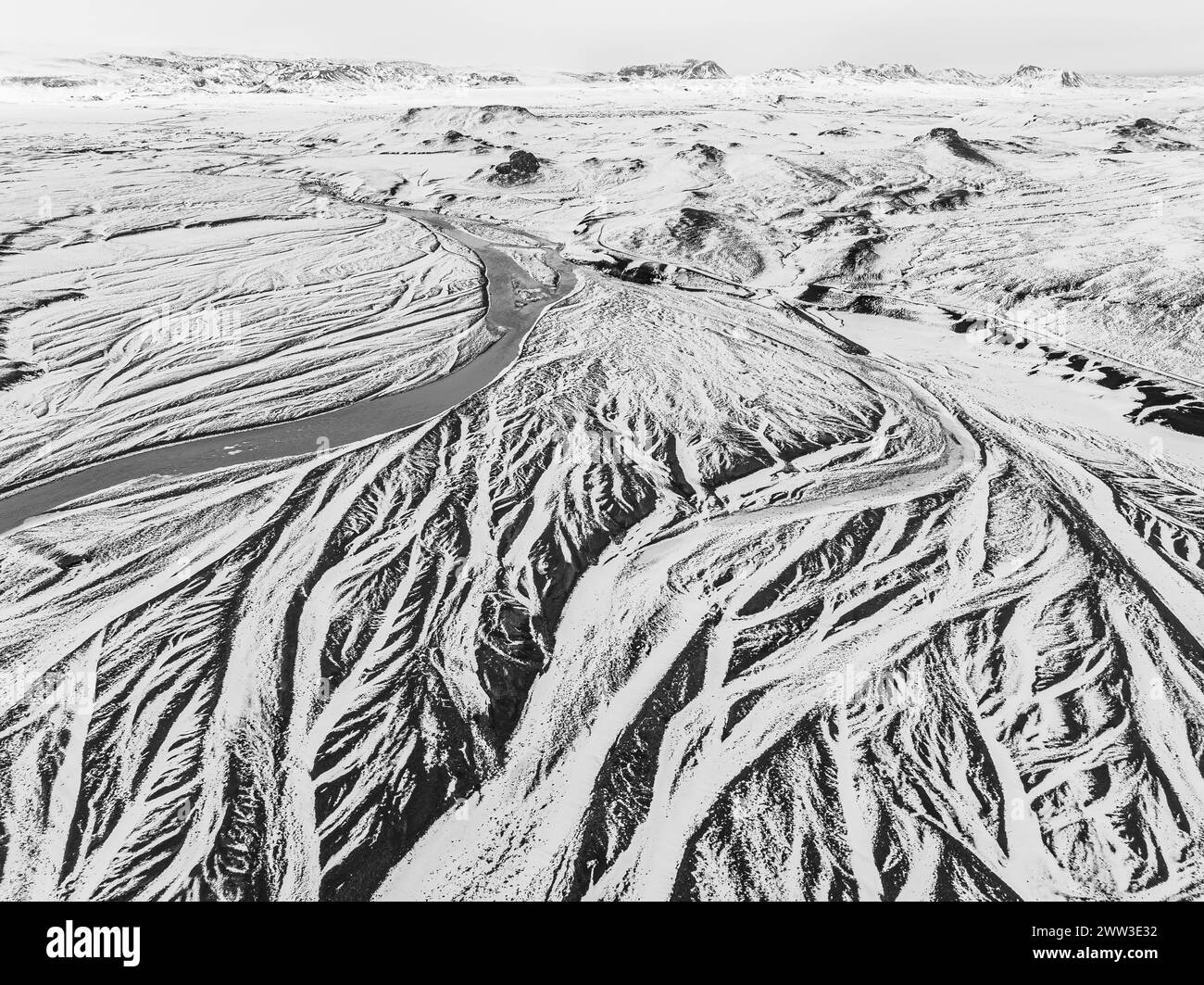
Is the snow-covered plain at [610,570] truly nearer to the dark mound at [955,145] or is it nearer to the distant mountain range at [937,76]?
the dark mound at [955,145]

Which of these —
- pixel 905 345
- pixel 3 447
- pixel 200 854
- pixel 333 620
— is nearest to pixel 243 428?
pixel 3 447

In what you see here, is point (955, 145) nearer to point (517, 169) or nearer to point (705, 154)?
point (705, 154)

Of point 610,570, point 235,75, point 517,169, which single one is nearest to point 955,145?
point 517,169

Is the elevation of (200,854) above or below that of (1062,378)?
below

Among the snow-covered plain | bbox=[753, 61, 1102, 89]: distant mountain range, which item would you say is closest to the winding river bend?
the snow-covered plain

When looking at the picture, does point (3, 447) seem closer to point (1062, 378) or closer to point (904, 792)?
point (904, 792)

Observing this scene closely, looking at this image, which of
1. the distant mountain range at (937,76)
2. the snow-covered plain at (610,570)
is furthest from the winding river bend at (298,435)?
the distant mountain range at (937,76)
